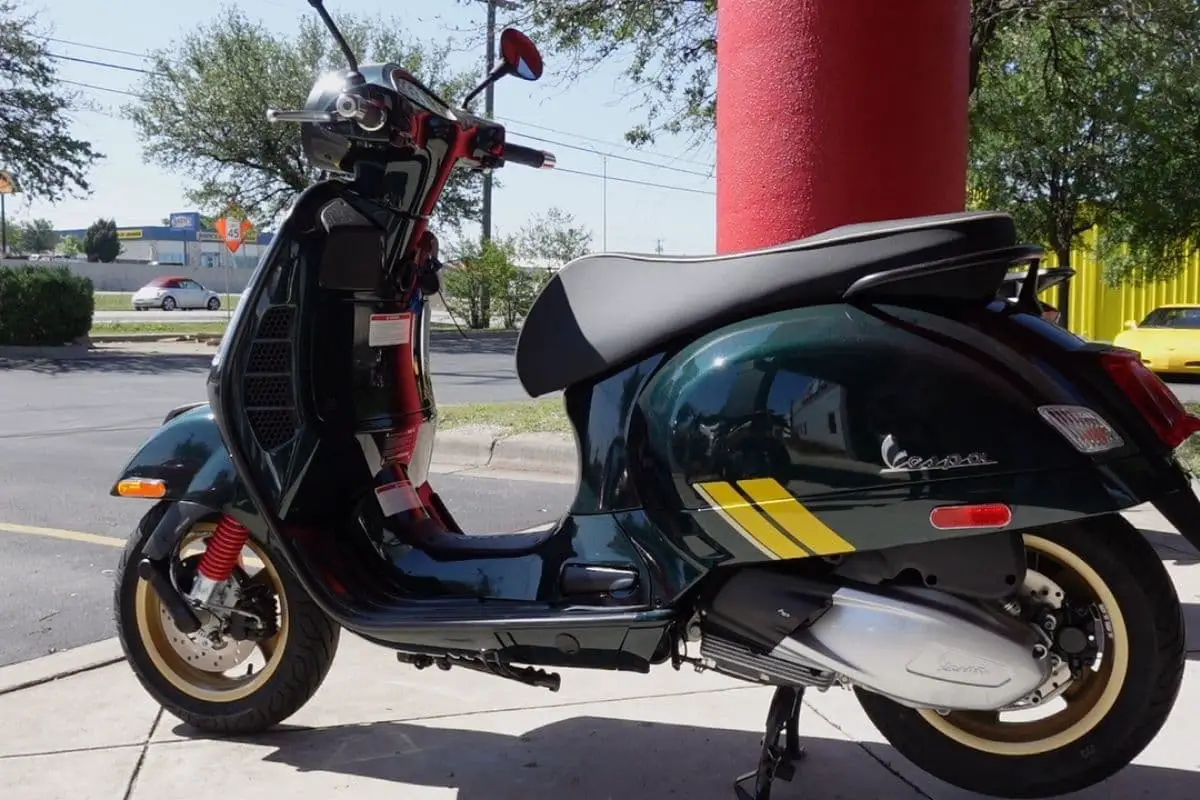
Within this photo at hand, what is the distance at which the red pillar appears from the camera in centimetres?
480

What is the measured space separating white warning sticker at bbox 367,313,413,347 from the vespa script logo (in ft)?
Result: 5.04

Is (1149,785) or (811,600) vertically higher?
(811,600)

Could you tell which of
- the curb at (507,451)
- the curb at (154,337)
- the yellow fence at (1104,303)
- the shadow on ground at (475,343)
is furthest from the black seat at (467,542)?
the yellow fence at (1104,303)

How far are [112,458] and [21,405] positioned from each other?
15.0 feet

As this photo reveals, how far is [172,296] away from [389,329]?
4570 cm

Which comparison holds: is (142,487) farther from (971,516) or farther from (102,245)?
(102,245)

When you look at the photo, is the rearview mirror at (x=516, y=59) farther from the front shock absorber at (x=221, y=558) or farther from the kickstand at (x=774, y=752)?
the kickstand at (x=774, y=752)

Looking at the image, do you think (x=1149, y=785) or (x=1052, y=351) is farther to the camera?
(x=1149, y=785)

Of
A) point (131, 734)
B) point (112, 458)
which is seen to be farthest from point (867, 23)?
point (112, 458)

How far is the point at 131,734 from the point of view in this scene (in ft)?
11.4

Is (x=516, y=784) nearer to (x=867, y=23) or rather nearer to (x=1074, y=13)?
(x=867, y=23)

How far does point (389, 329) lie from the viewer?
3.37m

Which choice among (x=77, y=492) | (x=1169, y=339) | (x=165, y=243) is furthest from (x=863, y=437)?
(x=165, y=243)

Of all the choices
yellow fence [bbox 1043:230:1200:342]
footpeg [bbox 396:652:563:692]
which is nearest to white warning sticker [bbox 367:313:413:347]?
footpeg [bbox 396:652:563:692]
